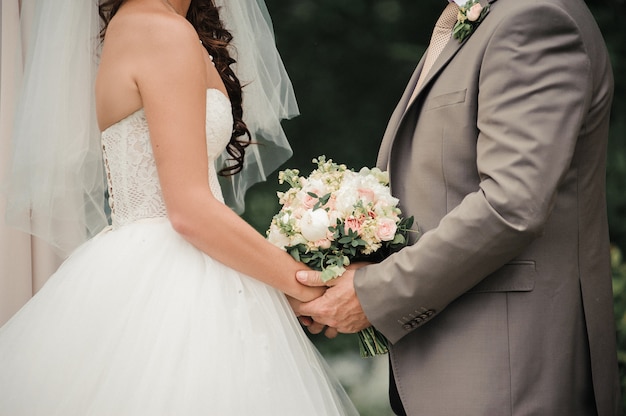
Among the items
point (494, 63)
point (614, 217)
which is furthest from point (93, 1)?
point (614, 217)

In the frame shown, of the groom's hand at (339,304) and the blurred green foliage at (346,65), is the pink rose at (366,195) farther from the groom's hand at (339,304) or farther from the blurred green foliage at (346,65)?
the blurred green foliage at (346,65)

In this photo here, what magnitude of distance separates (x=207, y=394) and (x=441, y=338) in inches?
26.3

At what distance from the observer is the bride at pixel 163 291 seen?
2.04m

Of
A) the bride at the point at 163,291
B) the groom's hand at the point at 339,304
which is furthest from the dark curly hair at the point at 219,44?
the groom's hand at the point at 339,304

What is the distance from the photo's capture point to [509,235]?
81.0 inches

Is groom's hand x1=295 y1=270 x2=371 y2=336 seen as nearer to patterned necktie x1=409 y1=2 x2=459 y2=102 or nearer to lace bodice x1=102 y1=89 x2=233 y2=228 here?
lace bodice x1=102 y1=89 x2=233 y2=228

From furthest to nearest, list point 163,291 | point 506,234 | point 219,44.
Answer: point 219,44
point 163,291
point 506,234

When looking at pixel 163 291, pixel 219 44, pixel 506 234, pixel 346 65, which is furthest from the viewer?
pixel 346 65

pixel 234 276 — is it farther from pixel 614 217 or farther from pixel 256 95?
pixel 614 217

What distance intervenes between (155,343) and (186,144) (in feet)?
1.77

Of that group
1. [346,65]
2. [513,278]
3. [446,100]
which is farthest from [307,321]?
[346,65]

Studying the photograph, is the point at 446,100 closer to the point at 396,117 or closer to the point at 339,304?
the point at 396,117

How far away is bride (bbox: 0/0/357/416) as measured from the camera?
6.70 feet

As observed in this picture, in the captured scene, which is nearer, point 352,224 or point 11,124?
point 352,224
